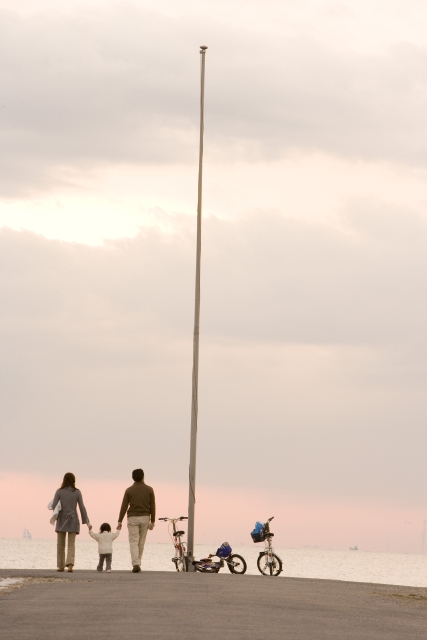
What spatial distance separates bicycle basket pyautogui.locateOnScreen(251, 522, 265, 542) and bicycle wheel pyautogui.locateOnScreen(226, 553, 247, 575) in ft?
1.74

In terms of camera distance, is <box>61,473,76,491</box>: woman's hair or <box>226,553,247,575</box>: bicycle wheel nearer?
<box>61,473,76,491</box>: woman's hair

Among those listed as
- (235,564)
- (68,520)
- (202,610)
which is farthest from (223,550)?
(202,610)

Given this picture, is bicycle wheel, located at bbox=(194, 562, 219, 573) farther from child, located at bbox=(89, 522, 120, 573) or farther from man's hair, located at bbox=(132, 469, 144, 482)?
man's hair, located at bbox=(132, 469, 144, 482)

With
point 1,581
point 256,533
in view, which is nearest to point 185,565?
point 256,533

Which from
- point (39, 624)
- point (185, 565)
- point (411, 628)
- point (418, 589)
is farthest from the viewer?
point (185, 565)

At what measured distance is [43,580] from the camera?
19281 mm

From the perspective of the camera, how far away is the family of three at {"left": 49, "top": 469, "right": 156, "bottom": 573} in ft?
72.5

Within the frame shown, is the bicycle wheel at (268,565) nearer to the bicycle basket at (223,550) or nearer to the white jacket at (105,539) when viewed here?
the bicycle basket at (223,550)

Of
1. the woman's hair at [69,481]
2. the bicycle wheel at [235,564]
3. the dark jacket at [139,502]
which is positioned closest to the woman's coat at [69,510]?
the woman's hair at [69,481]

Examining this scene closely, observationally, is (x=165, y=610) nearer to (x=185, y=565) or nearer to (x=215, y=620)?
(x=215, y=620)

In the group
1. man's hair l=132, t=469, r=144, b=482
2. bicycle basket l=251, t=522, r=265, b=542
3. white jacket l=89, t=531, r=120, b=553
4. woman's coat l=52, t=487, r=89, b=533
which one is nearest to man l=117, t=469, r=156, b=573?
man's hair l=132, t=469, r=144, b=482

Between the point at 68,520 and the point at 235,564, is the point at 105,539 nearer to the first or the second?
the point at 68,520

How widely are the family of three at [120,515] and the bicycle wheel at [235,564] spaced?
99.5 inches

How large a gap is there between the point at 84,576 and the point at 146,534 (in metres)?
2.43
